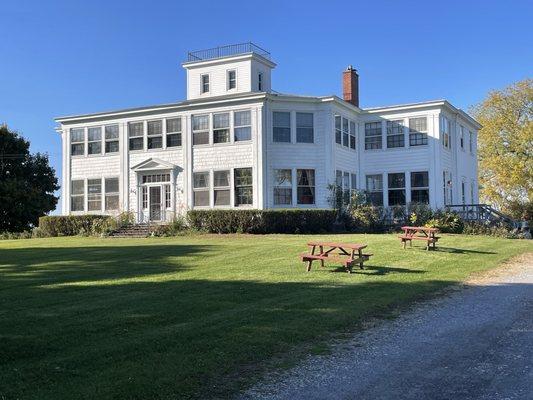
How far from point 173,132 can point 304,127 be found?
23.7ft

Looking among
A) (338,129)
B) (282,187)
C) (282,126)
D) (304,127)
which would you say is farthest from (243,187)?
(338,129)

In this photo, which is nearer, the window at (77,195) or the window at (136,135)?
the window at (136,135)

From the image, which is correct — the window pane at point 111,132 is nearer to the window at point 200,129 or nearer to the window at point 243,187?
the window at point 200,129

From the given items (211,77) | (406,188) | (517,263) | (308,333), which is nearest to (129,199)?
(211,77)

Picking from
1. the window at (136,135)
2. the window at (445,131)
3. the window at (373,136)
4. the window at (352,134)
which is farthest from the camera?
the window at (373,136)

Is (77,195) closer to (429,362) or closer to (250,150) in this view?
(250,150)

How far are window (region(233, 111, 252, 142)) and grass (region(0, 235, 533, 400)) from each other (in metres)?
12.5

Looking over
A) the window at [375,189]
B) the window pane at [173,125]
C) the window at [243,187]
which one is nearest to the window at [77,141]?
the window pane at [173,125]

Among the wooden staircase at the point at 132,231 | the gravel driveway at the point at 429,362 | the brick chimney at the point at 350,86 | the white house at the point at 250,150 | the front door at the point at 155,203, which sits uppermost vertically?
the brick chimney at the point at 350,86

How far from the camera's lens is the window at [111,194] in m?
30.8

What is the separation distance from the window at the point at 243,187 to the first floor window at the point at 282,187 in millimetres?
1271

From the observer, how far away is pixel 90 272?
501 inches

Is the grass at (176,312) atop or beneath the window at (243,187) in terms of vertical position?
beneath

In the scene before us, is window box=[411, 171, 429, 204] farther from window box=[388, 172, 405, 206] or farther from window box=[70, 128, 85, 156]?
window box=[70, 128, 85, 156]
